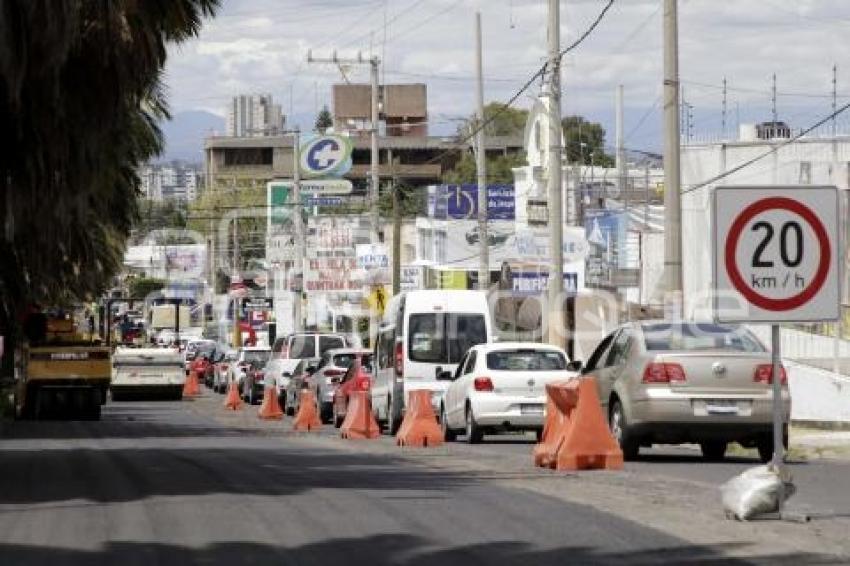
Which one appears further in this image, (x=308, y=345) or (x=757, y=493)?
(x=308, y=345)

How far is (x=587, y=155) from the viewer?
11781cm

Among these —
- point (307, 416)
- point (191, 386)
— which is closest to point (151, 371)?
point (191, 386)

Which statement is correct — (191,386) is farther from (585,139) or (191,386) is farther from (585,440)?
(585,139)

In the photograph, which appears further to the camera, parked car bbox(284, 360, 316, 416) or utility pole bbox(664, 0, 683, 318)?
Answer: parked car bbox(284, 360, 316, 416)

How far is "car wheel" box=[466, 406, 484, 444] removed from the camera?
27.6m

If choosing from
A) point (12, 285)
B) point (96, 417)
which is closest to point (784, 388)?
point (12, 285)

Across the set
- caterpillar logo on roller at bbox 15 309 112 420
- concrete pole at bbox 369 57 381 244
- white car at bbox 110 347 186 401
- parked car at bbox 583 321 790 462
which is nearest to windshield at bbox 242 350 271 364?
white car at bbox 110 347 186 401

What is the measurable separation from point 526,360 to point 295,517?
1415 centimetres

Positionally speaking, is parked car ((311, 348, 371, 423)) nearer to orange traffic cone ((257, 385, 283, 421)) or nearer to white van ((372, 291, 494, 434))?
orange traffic cone ((257, 385, 283, 421))

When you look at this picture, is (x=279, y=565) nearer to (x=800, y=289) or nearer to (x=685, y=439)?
(x=800, y=289)

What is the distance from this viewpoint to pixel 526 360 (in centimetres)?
2823

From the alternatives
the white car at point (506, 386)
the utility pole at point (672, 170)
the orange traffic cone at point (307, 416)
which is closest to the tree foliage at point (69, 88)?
the white car at point (506, 386)

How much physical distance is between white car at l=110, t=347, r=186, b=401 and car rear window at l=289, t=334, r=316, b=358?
28.7ft

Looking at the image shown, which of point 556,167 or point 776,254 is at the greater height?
point 556,167
